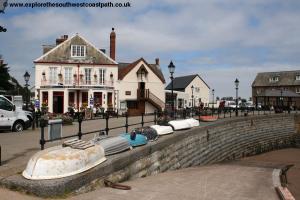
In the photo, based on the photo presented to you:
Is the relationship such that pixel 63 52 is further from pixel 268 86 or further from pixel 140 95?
pixel 268 86

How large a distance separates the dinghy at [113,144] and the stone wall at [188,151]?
0.23 metres

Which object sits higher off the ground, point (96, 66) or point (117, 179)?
point (96, 66)

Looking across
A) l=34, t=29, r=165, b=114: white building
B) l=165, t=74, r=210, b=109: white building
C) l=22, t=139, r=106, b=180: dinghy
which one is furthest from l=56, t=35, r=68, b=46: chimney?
l=22, t=139, r=106, b=180: dinghy

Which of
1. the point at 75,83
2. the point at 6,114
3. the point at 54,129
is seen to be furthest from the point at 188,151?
the point at 75,83

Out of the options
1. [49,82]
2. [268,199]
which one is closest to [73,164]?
[268,199]

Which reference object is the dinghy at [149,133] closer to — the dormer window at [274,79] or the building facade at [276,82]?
the building facade at [276,82]

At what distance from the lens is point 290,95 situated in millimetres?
53125

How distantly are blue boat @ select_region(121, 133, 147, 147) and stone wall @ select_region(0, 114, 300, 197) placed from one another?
24 cm

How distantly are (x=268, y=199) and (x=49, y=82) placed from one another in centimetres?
3512

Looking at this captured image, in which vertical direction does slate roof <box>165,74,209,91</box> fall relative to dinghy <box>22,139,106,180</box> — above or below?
above

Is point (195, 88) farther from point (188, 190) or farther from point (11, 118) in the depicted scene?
point (188, 190)

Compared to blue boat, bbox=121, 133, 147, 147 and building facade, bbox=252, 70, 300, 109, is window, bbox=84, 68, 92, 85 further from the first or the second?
building facade, bbox=252, 70, 300, 109

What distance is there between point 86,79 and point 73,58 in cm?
273

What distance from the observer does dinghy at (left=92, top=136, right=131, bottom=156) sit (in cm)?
895
